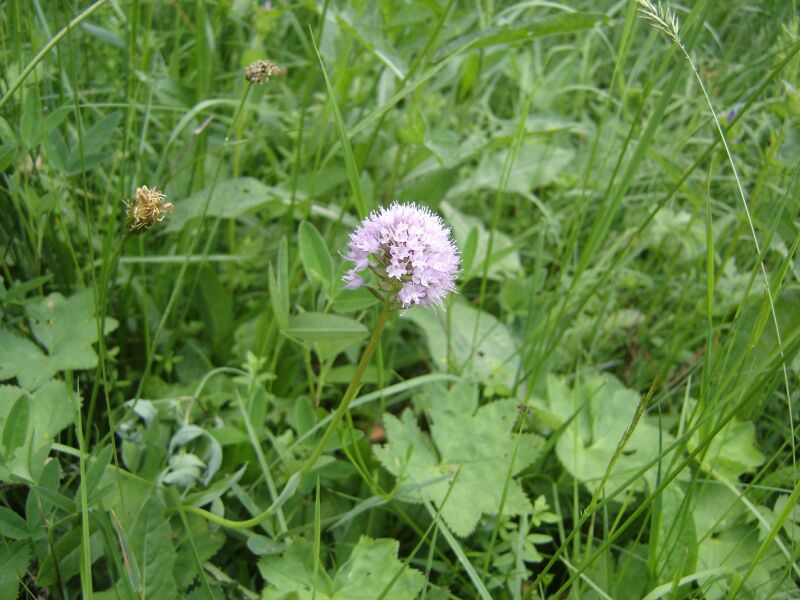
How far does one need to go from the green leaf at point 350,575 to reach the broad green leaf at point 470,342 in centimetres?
55

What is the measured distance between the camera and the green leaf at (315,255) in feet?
4.15

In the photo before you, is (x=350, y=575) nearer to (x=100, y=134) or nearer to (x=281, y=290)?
(x=281, y=290)

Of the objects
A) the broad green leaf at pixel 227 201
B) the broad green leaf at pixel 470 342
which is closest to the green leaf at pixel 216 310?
the broad green leaf at pixel 227 201

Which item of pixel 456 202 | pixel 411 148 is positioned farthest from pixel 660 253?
pixel 411 148

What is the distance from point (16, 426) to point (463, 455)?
77 cm

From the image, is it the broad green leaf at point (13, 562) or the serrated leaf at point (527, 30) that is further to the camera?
the serrated leaf at point (527, 30)

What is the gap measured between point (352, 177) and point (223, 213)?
539 millimetres

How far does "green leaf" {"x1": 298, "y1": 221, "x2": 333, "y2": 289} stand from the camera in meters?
1.26

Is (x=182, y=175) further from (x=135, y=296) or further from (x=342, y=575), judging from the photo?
(x=342, y=575)

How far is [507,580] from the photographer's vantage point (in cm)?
132

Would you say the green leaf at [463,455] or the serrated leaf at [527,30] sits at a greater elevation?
the serrated leaf at [527,30]

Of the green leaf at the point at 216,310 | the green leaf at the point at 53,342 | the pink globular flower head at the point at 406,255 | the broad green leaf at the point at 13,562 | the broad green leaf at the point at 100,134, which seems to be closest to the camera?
the pink globular flower head at the point at 406,255

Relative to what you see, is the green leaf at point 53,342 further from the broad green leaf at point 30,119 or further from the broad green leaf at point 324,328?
the broad green leaf at point 324,328

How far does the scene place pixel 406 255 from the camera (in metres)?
0.99
